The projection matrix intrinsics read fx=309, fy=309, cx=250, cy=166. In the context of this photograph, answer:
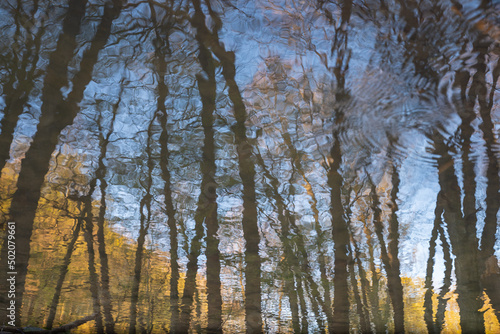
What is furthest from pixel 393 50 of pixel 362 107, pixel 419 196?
pixel 419 196

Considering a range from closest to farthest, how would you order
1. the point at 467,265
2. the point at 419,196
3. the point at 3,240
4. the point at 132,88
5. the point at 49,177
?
the point at 132,88 < the point at 49,177 < the point at 419,196 < the point at 3,240 < the point at 467,265

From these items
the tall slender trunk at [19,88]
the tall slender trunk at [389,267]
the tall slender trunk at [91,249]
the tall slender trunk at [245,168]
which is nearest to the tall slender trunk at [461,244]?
the tall slender trunk at [389,267]

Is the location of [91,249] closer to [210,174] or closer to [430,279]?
[210,174]

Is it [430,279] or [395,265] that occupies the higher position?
[395,265]

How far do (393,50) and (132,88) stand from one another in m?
1.98

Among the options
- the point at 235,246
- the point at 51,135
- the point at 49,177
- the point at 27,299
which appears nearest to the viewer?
the point at 51,135

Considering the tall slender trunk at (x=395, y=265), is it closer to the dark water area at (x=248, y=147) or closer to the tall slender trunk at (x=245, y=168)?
the dark water area at (x=248, y=147)

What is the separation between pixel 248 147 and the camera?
2.81 metres

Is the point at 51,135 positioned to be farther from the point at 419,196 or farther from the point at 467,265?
the point at 467,265

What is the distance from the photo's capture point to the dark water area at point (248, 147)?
2.14 meters

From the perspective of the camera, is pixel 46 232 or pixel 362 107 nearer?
pixel 362 107

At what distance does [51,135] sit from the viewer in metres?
2.67

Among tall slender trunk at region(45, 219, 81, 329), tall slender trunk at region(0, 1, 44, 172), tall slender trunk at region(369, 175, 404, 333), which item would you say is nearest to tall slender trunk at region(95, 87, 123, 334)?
tall slender trunk at region(45, 219, 81, 329)

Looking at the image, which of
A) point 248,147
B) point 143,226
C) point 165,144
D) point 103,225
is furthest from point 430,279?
point 103,225
